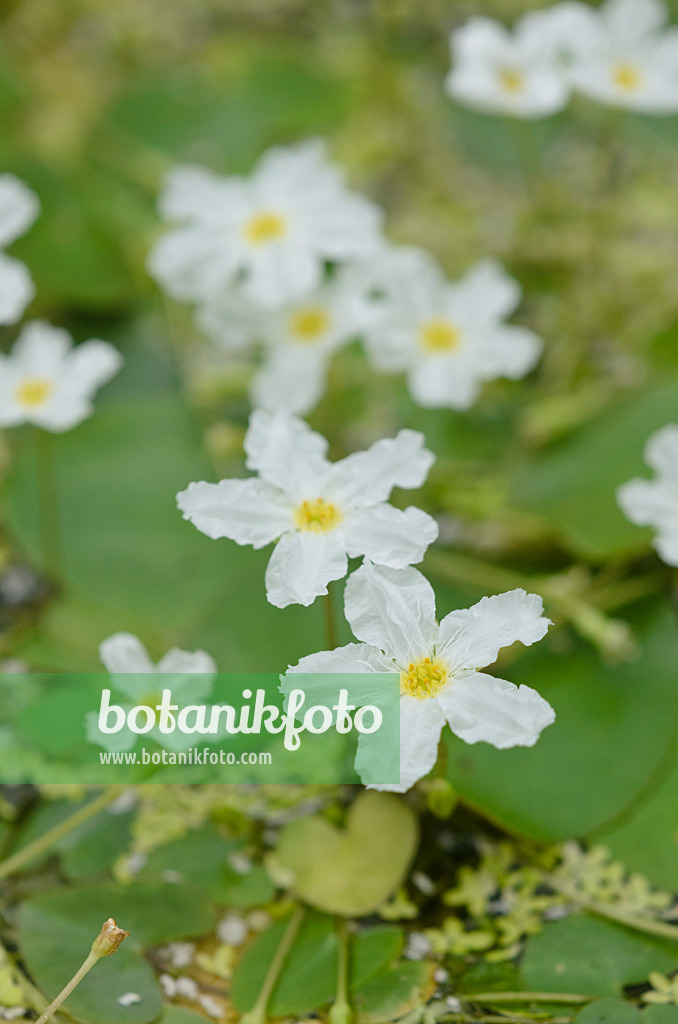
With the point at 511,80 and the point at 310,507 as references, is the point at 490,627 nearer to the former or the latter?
the point at 310,507

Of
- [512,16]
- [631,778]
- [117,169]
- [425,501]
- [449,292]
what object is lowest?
[631,778]

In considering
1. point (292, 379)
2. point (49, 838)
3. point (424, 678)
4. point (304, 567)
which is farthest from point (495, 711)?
point (292, 379)

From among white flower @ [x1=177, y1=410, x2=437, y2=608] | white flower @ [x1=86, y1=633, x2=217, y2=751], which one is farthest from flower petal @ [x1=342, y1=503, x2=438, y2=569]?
white flower @ [x1=86, y1=633, x2=217, y2=751]

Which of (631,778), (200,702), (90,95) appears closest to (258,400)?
(200,702)

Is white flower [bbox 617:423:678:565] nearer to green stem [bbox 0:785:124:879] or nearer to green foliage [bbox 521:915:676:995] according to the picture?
green foliage [bbox 521:915:676:995]

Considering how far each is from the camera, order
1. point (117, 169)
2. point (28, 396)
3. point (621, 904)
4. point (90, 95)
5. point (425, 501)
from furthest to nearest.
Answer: point (90, 95)
point (117, 169)
point (425, 501)
point (28, 396)
point (621, 904)

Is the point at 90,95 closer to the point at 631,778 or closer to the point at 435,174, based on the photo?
the point at 435,174
